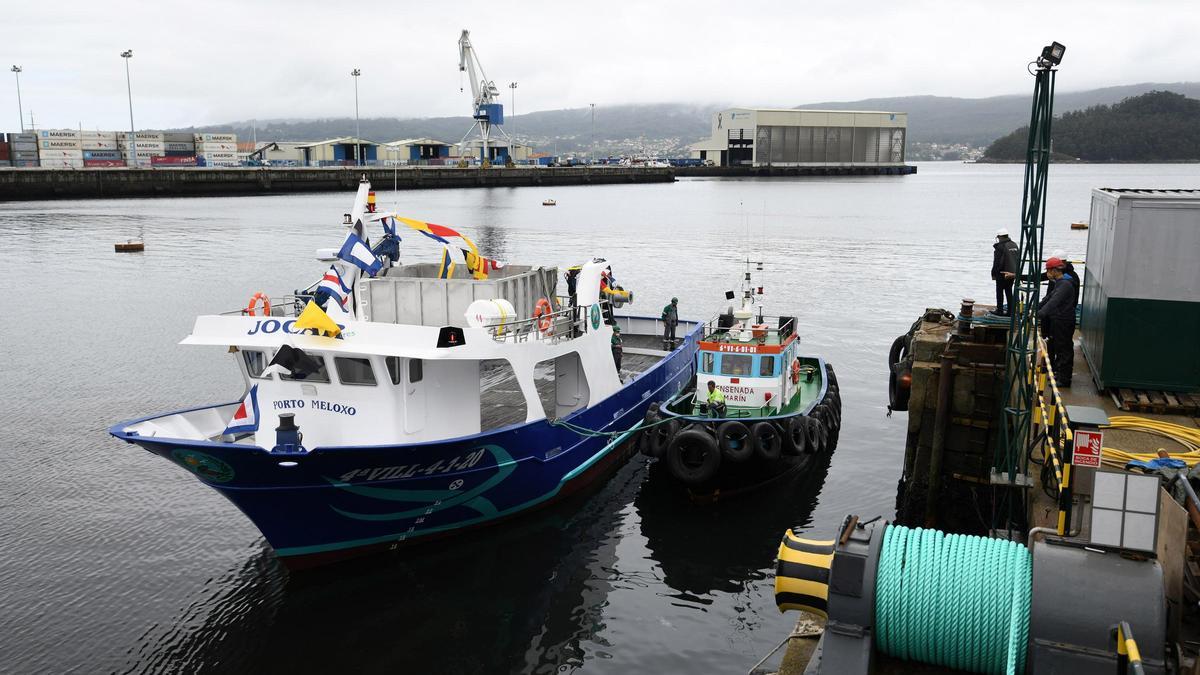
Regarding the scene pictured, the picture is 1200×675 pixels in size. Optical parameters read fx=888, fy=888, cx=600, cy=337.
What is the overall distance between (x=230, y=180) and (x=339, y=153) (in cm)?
5109

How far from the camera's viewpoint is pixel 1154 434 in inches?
452

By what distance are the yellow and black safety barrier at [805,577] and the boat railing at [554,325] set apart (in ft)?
26.9

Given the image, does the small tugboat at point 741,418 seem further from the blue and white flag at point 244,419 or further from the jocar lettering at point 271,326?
the blue and white flag at point 244,419

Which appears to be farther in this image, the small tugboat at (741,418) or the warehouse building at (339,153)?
the warehouse building at (339,153)

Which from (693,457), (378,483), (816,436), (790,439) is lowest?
(693,457)

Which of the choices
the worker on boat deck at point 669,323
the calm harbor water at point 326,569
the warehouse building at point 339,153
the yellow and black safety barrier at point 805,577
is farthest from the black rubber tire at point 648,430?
the warehouse building at point 339,153

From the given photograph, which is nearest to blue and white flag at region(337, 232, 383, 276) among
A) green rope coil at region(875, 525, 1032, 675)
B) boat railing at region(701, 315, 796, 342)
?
boat railing at region(701, 315, 796, 342)

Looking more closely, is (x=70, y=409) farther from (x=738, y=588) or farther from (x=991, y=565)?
(x=991, y=565)

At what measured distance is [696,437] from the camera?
17.3m

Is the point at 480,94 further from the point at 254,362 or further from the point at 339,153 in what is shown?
the point at 254,362

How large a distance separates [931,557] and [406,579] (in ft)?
31.6

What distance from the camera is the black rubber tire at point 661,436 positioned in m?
17.7

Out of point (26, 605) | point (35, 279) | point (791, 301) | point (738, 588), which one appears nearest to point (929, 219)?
point (791, 301)

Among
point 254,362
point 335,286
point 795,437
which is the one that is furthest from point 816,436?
point 254,362
